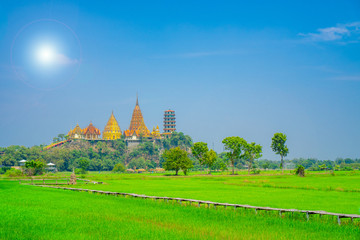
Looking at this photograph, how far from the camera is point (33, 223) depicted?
16922 mm

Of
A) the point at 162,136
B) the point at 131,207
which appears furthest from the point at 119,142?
the point at 131,207

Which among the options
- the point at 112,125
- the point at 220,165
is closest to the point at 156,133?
the point at 112,125

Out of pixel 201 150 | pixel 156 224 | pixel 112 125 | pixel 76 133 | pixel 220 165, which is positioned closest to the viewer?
pixel 156 224

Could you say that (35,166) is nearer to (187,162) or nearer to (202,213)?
(187,162)

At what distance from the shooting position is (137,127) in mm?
196375

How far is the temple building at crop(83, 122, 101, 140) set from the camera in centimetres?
18188

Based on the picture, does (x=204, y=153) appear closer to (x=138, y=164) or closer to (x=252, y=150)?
(x=252, y=150)

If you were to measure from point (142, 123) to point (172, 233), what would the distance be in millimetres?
182485

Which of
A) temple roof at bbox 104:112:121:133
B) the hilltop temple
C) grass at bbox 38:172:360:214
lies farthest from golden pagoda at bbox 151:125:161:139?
grass at bbox 38:172:360:214

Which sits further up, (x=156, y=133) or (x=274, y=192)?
(x=156, y=133)

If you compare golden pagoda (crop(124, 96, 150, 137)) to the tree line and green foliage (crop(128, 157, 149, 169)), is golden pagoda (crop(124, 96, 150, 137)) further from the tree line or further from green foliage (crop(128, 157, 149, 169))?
green foliage (crop(128, 157, 149, 169))

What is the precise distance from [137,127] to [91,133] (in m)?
23.9

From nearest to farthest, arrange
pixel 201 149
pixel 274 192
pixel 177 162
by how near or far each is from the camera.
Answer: pixel 274 192
pixel 177 162
pixel 201 149

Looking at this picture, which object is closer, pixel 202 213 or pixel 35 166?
pixel 202 213
